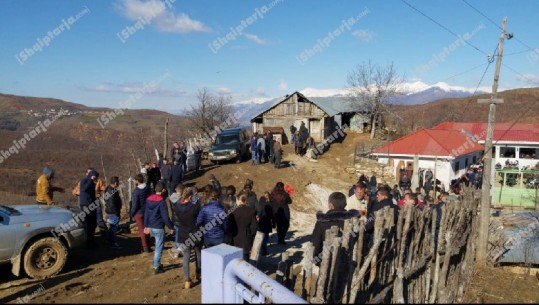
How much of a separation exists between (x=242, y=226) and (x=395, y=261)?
266 cm

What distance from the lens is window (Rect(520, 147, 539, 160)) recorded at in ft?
108

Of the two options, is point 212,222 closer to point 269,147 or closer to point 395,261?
point 395,261

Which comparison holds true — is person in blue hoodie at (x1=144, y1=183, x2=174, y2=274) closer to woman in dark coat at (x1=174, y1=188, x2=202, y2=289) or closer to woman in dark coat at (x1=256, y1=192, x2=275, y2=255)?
woman in dark coat at (x1=174, y1=188, x2=202, y2=289)

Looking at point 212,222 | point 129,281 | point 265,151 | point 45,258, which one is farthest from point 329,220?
point 265,151

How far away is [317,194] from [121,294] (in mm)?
14152

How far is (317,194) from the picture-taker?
64.4 feet

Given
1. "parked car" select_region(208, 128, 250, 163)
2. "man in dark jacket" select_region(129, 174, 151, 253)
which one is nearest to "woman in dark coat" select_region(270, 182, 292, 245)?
"man in dark jacket" select_region(129, 174, 151, 253)

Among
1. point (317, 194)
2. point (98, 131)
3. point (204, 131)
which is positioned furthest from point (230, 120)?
point (98, 131)

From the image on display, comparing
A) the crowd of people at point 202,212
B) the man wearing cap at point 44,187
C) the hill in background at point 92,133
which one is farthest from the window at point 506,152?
the man wearing cap at point 44,187

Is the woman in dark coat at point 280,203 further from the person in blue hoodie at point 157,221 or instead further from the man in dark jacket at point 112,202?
the man in dark jacket at point 112,202

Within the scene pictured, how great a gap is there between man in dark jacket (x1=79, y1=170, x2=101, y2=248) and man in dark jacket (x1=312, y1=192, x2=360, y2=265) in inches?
218

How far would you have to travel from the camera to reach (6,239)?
7223 mm

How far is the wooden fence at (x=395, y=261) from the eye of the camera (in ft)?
16.4

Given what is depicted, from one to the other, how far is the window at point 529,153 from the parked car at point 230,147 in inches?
964
